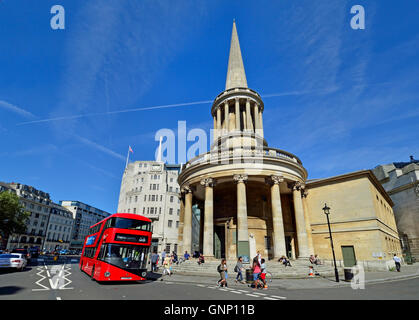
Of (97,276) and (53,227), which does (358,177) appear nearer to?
(97,276)

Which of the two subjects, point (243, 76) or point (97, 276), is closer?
point (97, 276)

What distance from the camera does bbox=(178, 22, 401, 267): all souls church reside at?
22.8 metres

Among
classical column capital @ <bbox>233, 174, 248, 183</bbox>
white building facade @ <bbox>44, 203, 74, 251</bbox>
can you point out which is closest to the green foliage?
classical column capital @ <bbox>233, 174, 248, 183</bbox>

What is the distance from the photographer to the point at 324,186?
29172 millimetres

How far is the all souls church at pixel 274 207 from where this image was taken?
74.9 feet

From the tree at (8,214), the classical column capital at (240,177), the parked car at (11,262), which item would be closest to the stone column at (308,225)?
the classical column capital at (240,177)

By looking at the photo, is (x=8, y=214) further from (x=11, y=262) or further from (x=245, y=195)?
(x=245, y=195)

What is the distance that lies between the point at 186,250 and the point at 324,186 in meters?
19.3

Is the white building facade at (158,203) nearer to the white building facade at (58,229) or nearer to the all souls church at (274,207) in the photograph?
the all souls church at (274,207)

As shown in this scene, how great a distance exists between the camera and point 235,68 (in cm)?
3872

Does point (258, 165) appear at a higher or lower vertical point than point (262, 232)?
higher

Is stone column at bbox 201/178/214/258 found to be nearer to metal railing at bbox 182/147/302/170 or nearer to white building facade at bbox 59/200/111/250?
metal railing at bbox 182/147/302/170

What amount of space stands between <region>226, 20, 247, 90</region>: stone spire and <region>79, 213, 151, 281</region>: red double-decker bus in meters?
29.3
